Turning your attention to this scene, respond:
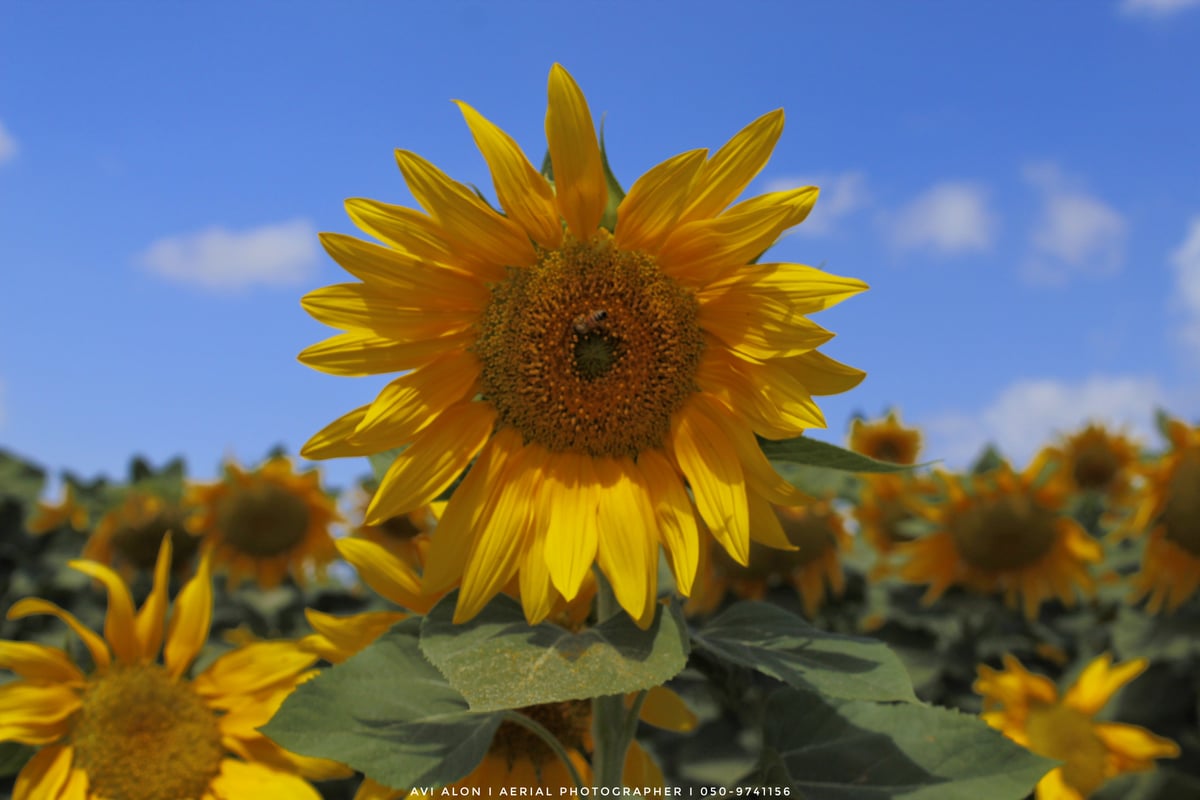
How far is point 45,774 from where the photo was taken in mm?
2617

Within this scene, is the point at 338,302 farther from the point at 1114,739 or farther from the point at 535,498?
the point at 1114,739

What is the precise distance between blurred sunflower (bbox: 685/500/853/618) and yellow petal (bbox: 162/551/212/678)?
9.55 feet

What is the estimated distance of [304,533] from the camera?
642 cm

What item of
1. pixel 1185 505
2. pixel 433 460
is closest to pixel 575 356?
pixel 433 460

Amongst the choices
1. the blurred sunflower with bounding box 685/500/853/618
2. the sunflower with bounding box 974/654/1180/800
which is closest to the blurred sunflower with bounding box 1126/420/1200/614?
the sunflower with bounding box 974/654/1180/800

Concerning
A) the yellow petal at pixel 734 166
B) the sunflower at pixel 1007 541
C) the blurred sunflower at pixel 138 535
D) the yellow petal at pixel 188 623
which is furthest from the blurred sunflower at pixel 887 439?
the yellow petal at pixel 734 166

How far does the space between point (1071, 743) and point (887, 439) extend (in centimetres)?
378

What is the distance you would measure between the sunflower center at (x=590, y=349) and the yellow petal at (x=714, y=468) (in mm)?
36

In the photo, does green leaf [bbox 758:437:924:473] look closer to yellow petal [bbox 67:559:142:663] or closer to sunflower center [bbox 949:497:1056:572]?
yellow petal [bbox 67:559:142:663]

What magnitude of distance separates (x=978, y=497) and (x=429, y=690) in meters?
4.27

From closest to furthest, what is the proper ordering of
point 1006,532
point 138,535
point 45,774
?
1. point 45,774
2. point 1006,532
3. point 138,535

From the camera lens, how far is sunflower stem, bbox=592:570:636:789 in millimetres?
1825

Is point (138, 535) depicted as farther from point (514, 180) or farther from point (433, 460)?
point (514, 180)

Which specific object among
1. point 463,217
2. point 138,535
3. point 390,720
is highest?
point 138,535
